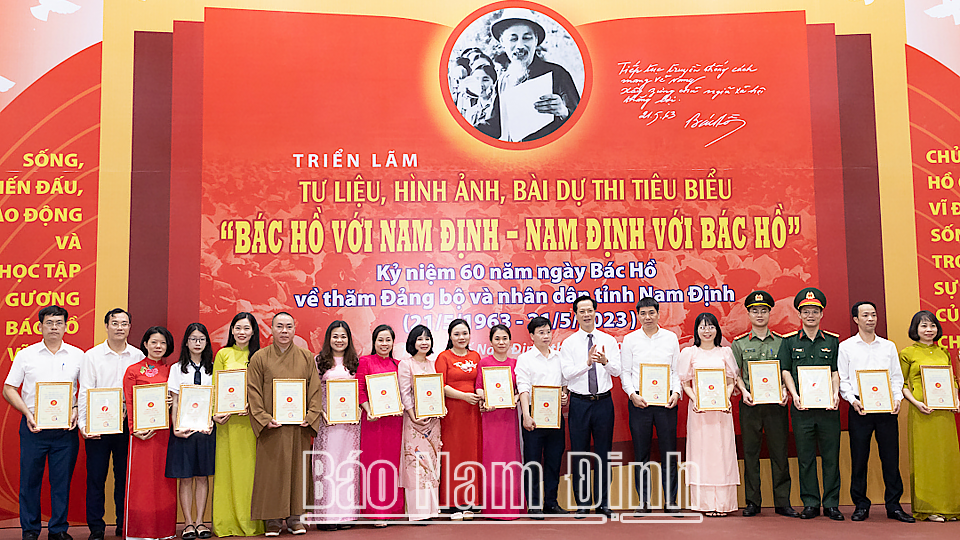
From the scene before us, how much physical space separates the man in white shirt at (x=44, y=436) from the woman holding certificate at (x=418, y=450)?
2125mm

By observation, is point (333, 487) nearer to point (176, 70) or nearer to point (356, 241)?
point (356, 241)

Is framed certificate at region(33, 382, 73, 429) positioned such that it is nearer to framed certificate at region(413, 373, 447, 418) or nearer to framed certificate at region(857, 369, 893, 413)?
framed certificate at region(413, 373, 447, 418)

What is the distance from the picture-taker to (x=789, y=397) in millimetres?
5402

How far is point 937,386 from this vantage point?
5.00 meters

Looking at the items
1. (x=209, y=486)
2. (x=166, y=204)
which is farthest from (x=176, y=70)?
(x=209, y=486)

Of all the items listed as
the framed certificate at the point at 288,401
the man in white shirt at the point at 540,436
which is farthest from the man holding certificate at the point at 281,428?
the man in white shirt at the point at 540,436

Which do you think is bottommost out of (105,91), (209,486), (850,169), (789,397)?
(209,486)

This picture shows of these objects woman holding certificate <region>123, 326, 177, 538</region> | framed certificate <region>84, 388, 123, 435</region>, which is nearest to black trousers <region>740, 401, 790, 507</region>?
woman holding certificate <region>123, 326, 177, 538</region>

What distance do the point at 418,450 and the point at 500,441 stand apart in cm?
57

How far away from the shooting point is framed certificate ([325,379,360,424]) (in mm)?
4754

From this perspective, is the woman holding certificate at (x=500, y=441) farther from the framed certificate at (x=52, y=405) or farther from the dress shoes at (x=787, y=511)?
the framed certificate at (x=52, y=405)

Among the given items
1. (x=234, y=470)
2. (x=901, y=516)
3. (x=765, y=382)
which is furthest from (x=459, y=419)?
(x=901, y=516)

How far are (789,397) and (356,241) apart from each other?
3.47m

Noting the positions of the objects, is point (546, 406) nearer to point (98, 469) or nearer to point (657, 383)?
point (657, 383)
